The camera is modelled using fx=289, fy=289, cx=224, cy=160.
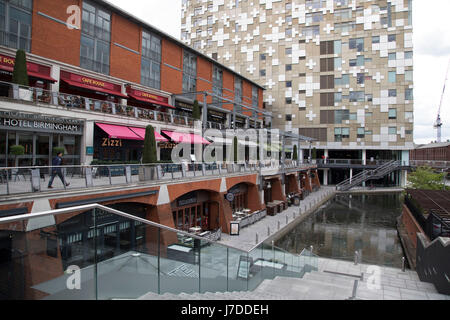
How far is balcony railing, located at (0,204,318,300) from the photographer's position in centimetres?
326

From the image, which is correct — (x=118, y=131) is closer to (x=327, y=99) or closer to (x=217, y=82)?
(x=217, y=82)

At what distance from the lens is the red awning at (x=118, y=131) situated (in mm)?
20342

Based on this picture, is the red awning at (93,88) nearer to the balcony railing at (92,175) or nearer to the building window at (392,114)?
the balcony railing at (92,175)

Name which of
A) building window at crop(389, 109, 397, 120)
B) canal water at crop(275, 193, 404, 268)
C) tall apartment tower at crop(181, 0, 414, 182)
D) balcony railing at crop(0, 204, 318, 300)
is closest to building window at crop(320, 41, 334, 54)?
tall apartment tower at crop(181, 0, 414, 182)

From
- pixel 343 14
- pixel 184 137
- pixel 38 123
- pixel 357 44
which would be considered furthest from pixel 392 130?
pixel 38 123

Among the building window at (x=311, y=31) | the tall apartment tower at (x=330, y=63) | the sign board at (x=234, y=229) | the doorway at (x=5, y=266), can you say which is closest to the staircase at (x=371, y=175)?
the tall apartment tower at (x=330, y=63)

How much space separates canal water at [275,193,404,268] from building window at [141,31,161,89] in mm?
19501

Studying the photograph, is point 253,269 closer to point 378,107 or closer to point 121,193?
point 121,193

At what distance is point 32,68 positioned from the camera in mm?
19500

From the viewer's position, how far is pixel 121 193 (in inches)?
506

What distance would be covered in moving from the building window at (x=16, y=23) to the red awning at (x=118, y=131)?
6.95 meters

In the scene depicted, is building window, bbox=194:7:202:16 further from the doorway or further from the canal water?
the doorway

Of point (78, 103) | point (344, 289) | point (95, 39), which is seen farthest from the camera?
point (95, 39)

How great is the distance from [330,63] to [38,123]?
167ft
